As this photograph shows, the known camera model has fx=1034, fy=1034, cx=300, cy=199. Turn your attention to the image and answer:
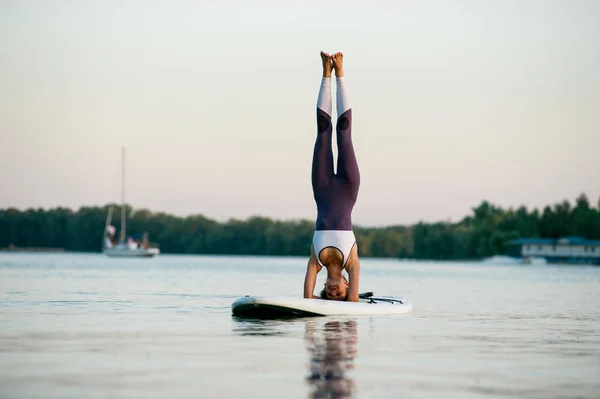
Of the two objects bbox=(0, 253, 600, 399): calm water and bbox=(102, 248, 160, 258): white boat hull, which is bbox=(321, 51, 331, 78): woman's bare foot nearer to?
bbox=(0, 253, 600, 399): calm water

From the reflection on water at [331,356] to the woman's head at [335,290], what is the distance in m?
1.24

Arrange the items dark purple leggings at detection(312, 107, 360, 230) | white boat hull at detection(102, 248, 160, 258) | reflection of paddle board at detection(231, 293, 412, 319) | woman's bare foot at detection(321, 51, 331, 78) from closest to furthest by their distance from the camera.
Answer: reflection of paddle board at detection(231, 293, 412, 319), dark purple leggings at detection(312, 107, 360, 230), woman's bare foot at detection(321, 51, 331, 78), white boat hull at detection(102, 248, 160, 258)

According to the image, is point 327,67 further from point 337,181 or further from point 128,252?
point 128,252

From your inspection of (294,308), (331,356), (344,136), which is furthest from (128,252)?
(331,356)

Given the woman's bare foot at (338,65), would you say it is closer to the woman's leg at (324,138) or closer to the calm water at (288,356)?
the woman's leg at (324,138)

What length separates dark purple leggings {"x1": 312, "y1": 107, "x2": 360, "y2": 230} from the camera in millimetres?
20312

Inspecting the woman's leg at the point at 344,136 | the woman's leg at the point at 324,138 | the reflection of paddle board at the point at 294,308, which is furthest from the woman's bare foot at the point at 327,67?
the reflection of paddle board at the point at 294,308

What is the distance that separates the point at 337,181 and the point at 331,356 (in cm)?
784

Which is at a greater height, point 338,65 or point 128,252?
point 338,65

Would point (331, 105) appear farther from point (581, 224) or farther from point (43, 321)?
point (581, 224)

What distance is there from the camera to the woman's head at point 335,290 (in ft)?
67.5

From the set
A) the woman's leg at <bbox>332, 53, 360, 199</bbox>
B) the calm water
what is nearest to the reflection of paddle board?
the calm water

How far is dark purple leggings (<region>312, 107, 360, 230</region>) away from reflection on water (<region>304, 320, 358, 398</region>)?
85.1 inches

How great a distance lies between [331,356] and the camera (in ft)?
42.4
